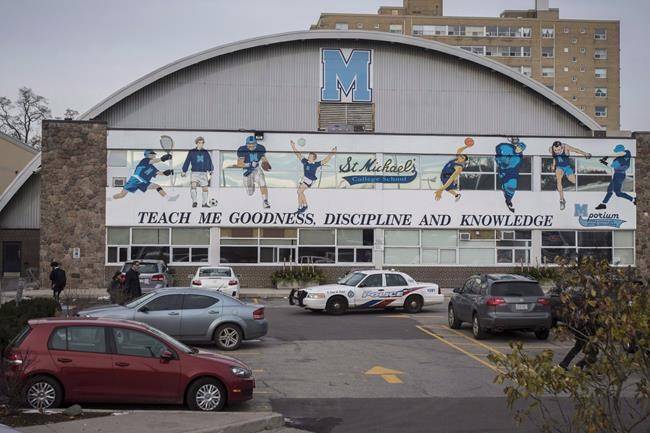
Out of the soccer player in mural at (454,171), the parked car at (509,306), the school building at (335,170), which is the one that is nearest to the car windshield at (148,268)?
the school building at (335,170)

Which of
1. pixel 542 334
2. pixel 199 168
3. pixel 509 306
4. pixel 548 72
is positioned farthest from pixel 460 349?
pixel 548 72

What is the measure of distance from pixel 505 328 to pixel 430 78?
24537mm

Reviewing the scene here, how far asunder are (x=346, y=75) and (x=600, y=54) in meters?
70.2

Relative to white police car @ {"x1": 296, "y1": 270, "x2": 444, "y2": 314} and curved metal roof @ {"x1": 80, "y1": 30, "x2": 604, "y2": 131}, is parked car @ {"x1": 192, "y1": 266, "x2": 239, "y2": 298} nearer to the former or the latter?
white police car @ {"x1": 296, "y1": 270, "x2": 444, "y2": 314}

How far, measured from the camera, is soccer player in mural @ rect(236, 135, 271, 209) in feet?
121

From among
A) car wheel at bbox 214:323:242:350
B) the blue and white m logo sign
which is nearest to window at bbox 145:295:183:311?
car wheel at bbox 214:323:242:350

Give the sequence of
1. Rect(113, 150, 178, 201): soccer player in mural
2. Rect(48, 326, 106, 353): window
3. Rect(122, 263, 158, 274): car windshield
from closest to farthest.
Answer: Rect(48, 326, 106, 353): window < Rect(122, 263, 158, 274): car windshield < Rect(113, 150, 178, 201): soccer player in mural

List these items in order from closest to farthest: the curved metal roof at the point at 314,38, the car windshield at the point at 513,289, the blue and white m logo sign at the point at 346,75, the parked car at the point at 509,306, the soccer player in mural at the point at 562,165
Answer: the parked car at the point at 509,306, the car windshield at the point at 513,289, the soccer player in mural at the point at 562,165, the curved metal roof at the point at 314,38, the blue and white m logo sign at the point at 346,75

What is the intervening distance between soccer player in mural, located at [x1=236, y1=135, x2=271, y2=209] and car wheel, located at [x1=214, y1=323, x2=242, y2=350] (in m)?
20.0

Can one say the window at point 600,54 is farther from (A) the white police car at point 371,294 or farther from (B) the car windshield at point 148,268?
(B) the car windshield at point 148,268

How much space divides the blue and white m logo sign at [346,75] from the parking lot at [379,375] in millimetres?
19033

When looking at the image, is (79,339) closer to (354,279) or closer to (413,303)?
(354,279)

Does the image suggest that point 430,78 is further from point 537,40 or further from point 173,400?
point 537,40

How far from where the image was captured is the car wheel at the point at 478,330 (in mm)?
19188
